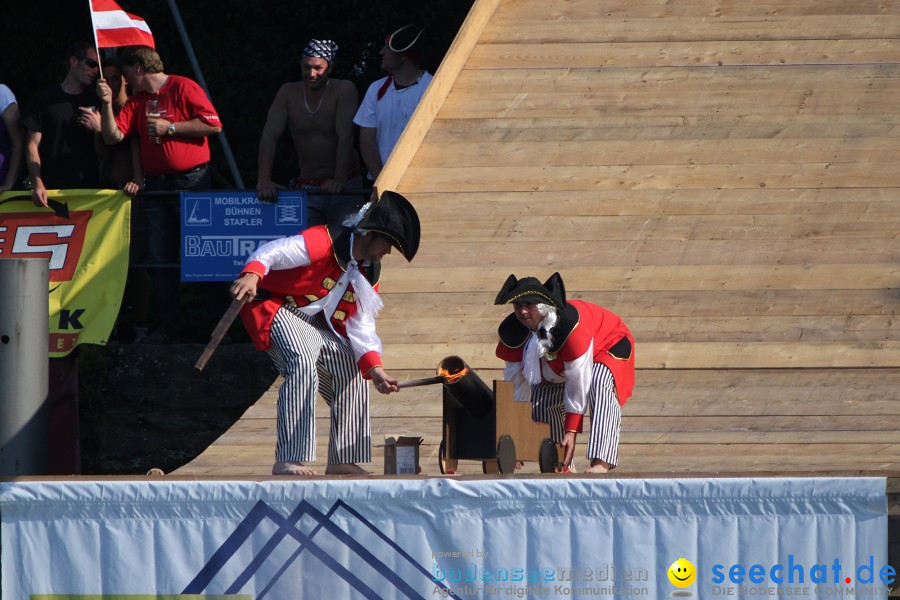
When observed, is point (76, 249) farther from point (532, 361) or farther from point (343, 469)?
point (532, 361)

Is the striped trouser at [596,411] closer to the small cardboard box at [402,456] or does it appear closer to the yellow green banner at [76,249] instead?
the small cardboard box at [402,456]

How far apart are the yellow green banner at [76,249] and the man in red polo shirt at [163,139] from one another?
0.69 ft

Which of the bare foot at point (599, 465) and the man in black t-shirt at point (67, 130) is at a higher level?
the man in black t-shirt at point (67, 130)

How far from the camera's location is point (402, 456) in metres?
5.66

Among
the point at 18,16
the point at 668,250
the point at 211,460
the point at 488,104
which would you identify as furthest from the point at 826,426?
the point at 18,16

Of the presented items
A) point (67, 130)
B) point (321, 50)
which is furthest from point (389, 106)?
point (67, 130)

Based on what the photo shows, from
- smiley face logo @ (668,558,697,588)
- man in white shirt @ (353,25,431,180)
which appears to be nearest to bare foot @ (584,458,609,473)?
smiley face logo @ (668,558,697,588)

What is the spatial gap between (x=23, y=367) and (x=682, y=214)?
418 centimetres

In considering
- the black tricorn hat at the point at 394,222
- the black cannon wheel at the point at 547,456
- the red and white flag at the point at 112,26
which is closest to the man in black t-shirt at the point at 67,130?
the red and white flag at the point at 112,26

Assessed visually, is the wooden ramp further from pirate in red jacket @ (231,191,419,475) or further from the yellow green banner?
the yellow green banner

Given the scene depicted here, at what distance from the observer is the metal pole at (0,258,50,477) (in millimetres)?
5465

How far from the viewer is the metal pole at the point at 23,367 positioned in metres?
5.46

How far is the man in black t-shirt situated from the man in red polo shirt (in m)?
0.20

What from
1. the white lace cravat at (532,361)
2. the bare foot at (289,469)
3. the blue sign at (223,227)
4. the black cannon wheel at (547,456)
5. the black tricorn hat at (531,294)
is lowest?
the bare foot at (289,469)
